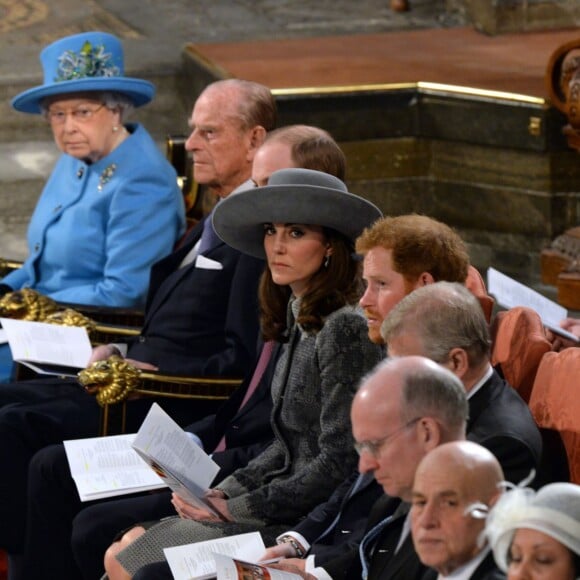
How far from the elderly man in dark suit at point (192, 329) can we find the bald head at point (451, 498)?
2.07 metres

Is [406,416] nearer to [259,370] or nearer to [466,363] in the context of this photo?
[466,363]

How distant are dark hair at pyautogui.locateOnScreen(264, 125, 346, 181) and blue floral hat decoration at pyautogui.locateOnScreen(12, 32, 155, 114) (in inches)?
50.7

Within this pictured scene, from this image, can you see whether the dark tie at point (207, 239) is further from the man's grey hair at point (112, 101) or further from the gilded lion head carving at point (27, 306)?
the man's grey hair at point (112, 101)

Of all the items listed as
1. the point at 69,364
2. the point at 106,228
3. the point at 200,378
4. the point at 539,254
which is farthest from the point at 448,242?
the point at 539,254

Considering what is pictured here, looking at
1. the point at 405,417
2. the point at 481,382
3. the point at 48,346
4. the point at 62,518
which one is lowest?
the point at 62,518

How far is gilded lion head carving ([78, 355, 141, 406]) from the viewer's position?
4559mm

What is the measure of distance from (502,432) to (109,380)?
1748 millimetres

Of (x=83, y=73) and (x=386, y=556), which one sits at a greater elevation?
(x=83, y=73)

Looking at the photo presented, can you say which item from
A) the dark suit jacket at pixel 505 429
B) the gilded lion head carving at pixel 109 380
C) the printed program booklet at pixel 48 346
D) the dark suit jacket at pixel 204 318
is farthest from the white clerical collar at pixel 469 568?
the printed program booklet at pixel 48 346

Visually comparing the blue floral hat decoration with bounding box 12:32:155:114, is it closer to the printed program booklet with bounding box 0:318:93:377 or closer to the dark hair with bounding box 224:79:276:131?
the dark hair with bounding box 224:79:276:131

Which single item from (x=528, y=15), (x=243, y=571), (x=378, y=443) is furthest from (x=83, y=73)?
(x=528, y=15)

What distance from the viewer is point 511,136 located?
693 cm

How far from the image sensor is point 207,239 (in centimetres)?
483

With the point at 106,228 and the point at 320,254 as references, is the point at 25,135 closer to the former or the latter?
the point at 106,228
